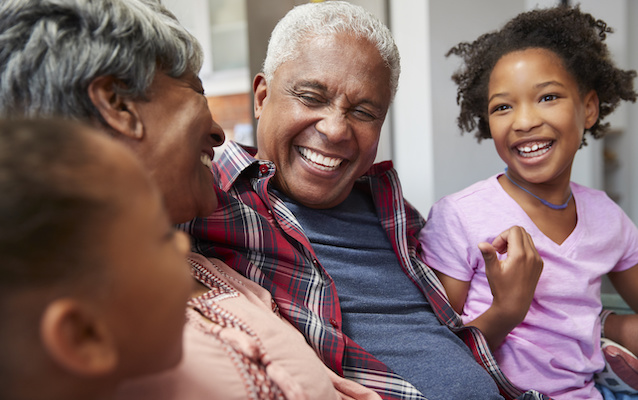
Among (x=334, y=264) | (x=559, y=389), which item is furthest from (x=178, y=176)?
(x=559, y=389)

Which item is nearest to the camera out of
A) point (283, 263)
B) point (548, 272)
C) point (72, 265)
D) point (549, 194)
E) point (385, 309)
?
point (72, 265)

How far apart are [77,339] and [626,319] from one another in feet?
5.19

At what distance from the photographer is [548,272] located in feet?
4.65

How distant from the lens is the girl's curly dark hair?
59.4 inches

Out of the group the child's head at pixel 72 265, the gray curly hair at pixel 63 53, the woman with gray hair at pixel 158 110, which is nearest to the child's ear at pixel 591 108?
the woman with gray hair at pixel 158 110

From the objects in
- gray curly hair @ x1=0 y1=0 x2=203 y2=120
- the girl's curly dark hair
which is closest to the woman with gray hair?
gray curly hair @ x1=0 y1=0 x2=203 y2=120

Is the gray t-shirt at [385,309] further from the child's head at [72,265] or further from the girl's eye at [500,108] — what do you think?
the child's head at [72,265]

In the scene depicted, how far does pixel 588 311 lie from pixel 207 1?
369 centimetres

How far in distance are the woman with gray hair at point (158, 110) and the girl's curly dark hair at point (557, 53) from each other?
3.54 ft

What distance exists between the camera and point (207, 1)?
4.12m

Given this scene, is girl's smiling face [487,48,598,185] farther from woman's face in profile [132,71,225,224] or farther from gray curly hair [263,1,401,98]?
woman's face in profile [132,71,225,224]

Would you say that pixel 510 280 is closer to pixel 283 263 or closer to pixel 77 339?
pixel 283 263

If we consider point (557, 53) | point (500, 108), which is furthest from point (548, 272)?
point (557, 53)

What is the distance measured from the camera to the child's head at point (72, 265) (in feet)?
1.41
